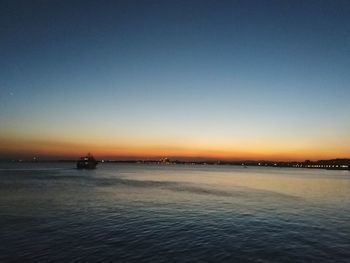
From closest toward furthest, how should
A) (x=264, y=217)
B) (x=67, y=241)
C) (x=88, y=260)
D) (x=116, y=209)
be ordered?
(x=88, y=260), (x=67, y=241), (x=264, y=217), (x=116, y=209)

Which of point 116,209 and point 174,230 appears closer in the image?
point 174,230

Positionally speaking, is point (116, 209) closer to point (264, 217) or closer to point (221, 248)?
point (264, 217)

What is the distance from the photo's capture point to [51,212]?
4169 centimetres

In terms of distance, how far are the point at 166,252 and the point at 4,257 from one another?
11.0 m

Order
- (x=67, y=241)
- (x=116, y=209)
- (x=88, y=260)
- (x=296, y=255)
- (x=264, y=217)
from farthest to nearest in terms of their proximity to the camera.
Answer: (x=116, y=209) < (x=264, y=217) < (x=67, y=241) < (x=296, y=255) < (x=88, y=260)

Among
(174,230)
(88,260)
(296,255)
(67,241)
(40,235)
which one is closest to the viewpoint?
(88,260)

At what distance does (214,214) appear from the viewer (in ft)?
136

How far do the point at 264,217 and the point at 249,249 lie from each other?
1562cm

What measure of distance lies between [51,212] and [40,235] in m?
13.8

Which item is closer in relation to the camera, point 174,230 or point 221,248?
point 221,248

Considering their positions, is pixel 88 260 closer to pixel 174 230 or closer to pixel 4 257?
pixel 4 257

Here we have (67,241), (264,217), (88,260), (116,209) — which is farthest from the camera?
(116,209)

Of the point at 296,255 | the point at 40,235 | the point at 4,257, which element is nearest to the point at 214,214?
the point at 296,255

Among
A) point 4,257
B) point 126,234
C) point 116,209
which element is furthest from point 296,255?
point 116,209
